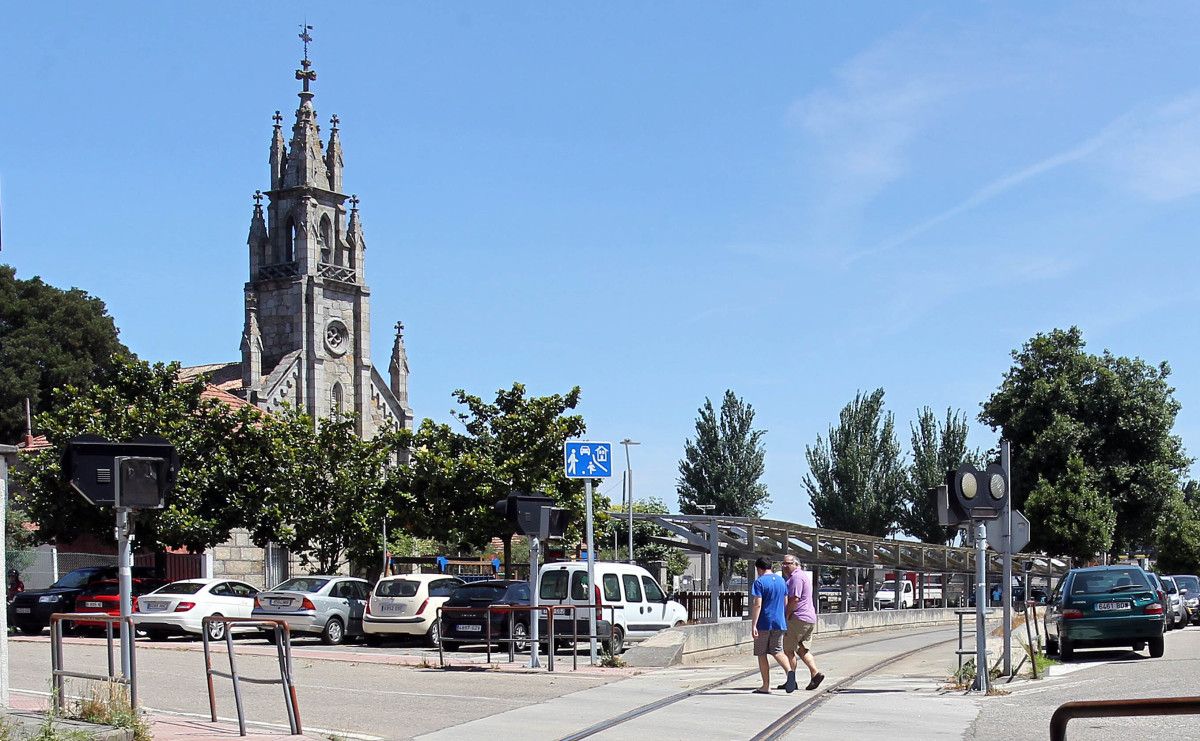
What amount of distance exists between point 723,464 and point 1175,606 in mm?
51641

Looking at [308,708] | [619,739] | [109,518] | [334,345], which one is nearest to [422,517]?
[109,518]

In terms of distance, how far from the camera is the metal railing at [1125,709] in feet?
17.8

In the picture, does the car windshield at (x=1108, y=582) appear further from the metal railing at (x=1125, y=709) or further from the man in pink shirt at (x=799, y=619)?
the metal railing at (x=1125, y=709)

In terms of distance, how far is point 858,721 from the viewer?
1351 cm

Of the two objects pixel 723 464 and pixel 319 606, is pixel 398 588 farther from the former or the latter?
pixel 723 464

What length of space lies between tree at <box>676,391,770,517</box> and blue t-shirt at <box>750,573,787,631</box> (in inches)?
2753

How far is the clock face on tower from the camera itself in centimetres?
7706

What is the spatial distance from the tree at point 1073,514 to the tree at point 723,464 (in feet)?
101

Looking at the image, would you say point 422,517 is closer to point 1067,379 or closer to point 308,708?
point 308,708

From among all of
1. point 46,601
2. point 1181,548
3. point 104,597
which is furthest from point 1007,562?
point 1181,548

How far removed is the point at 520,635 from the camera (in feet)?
73.8

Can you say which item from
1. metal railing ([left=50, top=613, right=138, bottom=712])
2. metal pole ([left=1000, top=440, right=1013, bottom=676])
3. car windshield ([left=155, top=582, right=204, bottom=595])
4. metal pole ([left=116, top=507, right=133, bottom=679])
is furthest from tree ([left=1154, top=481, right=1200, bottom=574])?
metal pole ([left=116, top=507, right=133, bottom=679])

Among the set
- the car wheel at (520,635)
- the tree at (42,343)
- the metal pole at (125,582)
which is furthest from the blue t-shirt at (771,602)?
the tree at (42,343)

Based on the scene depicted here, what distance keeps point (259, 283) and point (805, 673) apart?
2431 inches
